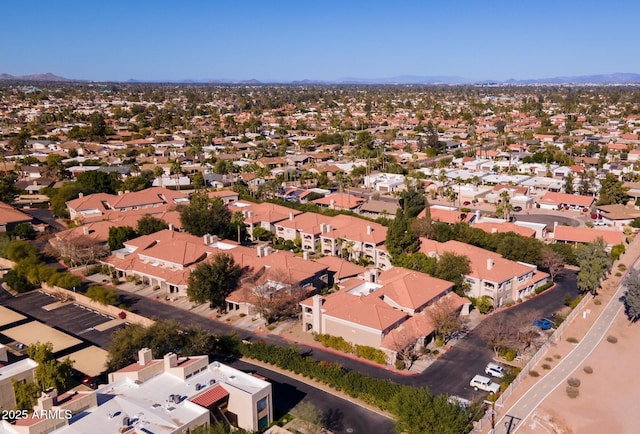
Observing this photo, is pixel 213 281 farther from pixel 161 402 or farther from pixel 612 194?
pixel 612 194

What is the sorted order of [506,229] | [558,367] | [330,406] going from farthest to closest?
[506,229] → [558,367] → [330,406]

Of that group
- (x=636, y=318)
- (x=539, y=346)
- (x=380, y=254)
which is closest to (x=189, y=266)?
(x=380, y=254)

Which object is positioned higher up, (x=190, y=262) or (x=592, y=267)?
(x=592, y=267)

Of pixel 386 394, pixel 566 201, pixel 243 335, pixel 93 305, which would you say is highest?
pixel 386 394

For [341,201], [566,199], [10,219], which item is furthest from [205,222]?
[566,199]

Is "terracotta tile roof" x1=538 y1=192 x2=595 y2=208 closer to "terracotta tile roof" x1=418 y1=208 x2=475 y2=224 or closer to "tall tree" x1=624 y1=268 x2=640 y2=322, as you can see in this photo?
"terracotta tile roof" x1=418 y1=208 x2=475 y2=224

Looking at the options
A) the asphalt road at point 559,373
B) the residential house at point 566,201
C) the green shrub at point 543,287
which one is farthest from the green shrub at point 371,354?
the residential house at point 566,201

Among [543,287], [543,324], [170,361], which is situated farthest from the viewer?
[543,287]
